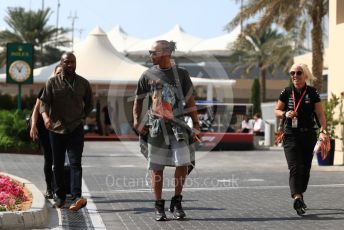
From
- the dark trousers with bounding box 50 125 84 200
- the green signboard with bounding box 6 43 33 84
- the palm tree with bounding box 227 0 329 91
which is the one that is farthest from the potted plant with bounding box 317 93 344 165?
the green signboard with bounding box 6 43 33 84

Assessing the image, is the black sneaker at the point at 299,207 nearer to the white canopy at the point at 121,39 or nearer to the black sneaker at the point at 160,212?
the black sneaker at the point at 160,212

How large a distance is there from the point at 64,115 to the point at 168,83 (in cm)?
152

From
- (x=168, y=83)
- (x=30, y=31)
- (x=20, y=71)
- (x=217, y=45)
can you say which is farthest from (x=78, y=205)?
(x=217, y=45)

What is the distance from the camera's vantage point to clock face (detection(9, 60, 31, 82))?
26.2 meters

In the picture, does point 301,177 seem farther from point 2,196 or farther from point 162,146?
point 2,196

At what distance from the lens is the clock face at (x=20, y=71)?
26.2m

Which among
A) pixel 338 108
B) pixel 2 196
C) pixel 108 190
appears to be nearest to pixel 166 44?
pixel 2 196

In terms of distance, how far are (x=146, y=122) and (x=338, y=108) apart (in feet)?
39.5

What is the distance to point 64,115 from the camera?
895cm

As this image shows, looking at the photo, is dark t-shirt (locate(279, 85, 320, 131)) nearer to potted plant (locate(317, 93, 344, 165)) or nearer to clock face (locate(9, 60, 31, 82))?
potted plant (locate(317, 93, 344, 165))

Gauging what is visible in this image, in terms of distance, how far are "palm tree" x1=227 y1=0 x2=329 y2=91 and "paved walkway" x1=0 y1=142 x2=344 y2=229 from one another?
13.3 m

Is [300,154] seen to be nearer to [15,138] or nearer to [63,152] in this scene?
[63,152]

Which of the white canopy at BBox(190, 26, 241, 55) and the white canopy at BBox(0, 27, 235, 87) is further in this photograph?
the white canopy at BBox(190, 26, 241, 55)

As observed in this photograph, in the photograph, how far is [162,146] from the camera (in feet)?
26.7
